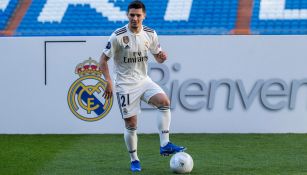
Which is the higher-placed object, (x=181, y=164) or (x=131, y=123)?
(x=131, y=123)

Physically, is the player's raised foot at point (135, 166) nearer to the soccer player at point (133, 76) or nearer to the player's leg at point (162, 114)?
the soccer player at point (133, 76)

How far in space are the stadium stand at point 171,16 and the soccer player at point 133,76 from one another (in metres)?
6.52

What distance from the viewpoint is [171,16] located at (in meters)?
15.3

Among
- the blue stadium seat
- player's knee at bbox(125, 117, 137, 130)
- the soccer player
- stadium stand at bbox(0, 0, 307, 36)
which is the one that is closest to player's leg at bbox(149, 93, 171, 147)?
the soccer player

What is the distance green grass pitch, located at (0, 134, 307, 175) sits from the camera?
7586 millimetres

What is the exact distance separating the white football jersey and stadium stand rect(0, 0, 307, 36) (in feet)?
21.3

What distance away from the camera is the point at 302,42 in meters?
11.6

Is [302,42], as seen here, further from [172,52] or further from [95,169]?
[95,169]

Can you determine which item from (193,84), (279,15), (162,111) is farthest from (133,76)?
(279,15)

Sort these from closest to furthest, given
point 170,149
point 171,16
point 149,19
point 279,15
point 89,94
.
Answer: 1. point 170,149
2. point 89,94
3. point 279,15
4. point 149,19
5. point 171,16

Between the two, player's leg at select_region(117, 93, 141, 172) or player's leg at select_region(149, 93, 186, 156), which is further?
player's leg at select_region(117, 93, 141, 172)

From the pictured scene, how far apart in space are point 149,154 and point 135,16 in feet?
7.75

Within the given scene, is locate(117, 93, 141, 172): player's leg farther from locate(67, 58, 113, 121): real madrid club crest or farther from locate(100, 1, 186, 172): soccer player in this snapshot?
locate(67, 58, 113, 121): real madrid club crest

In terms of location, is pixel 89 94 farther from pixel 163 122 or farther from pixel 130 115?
pixel 163 122
